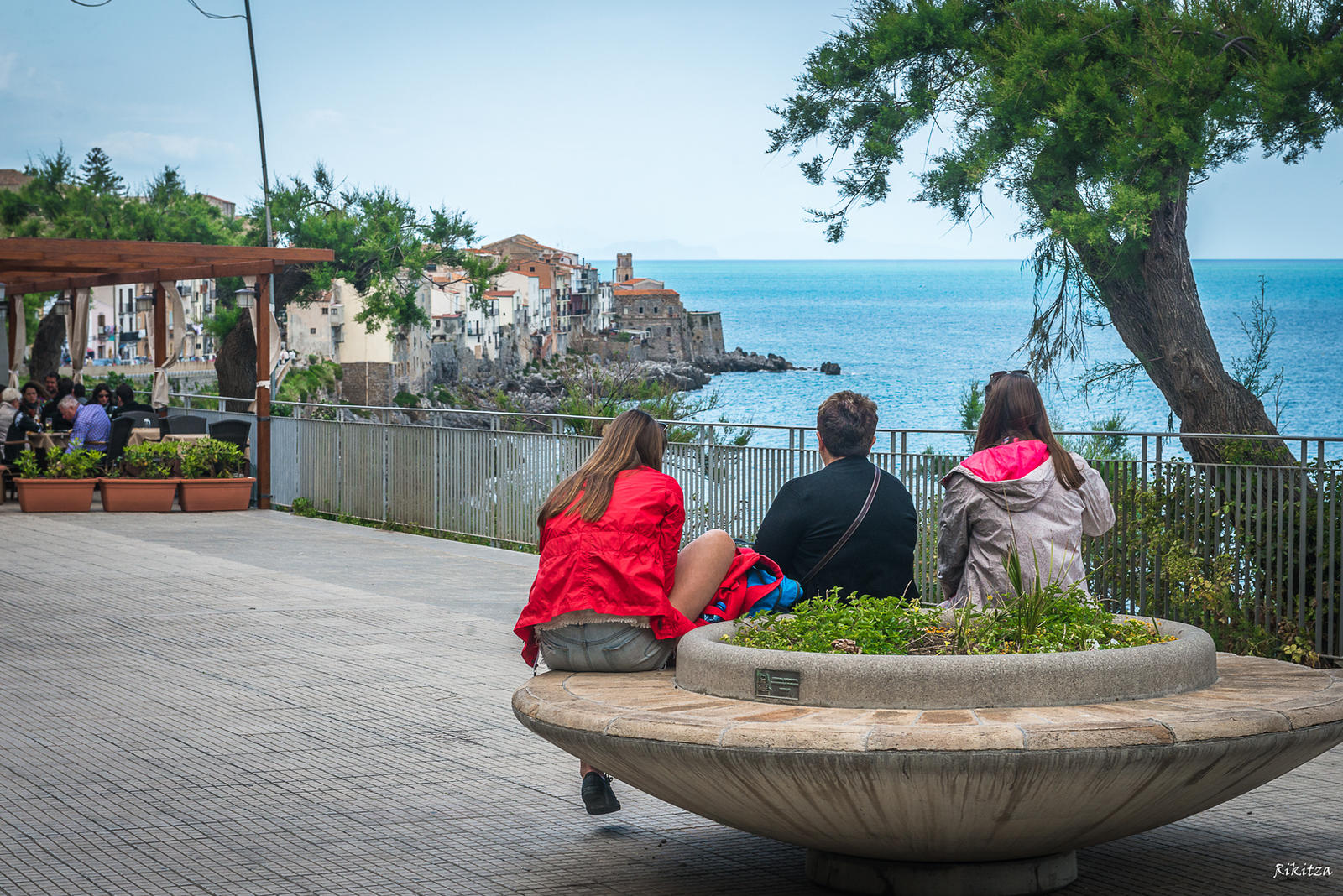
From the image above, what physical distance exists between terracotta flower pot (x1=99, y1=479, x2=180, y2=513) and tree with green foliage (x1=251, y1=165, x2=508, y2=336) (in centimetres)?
3095

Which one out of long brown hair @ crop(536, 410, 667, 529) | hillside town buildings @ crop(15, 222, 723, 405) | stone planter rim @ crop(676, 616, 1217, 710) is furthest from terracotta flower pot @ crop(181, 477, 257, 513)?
hillside town buildings @ crop(15, 222, 723, 405)

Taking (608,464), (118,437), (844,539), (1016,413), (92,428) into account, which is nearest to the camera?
(608,464)

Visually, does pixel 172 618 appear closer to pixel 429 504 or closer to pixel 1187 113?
pixel 429 504

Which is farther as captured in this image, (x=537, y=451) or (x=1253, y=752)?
(x=537, y=451)

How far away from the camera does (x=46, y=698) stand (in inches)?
266

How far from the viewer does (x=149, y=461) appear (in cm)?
1686

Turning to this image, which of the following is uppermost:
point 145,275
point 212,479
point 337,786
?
point 145,275

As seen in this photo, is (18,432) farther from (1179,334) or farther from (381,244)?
(381,244)

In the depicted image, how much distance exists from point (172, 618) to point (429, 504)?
5.94 m

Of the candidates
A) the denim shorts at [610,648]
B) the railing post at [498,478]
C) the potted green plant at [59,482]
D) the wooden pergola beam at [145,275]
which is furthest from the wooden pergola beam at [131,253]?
the denim shorts at [610,648]

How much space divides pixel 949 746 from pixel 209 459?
15.3 m

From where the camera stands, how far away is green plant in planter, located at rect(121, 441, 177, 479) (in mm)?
16797

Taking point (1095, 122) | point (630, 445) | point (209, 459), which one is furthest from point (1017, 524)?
point (209, 459)

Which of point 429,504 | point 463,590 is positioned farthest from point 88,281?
point 463,590
